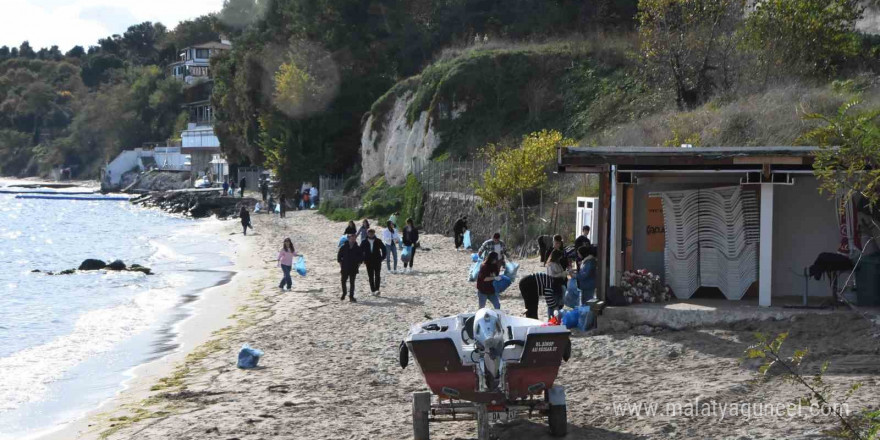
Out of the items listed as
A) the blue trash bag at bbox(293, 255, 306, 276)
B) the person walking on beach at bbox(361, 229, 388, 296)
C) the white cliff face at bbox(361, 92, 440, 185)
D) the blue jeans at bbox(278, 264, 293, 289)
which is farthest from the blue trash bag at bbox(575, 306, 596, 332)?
the white cliff face at bbox(361, 92, 440, 185)

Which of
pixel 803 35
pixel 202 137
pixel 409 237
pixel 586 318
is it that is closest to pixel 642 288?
pixel 586 318

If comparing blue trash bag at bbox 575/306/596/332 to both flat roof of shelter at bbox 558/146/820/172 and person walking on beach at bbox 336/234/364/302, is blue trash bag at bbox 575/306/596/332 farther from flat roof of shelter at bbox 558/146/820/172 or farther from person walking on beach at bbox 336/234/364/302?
person walking on beach at bbox 336/234/364/302

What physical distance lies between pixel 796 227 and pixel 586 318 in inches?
145

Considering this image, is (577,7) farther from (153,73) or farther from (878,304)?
(153,73)

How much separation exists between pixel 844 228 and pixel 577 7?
37204mm

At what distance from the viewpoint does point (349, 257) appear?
20.6 m

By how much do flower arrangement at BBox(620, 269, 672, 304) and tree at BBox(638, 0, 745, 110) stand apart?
2057 cm

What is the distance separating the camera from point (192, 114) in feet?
345

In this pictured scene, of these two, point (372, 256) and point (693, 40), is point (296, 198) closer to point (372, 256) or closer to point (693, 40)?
point (693, 40)

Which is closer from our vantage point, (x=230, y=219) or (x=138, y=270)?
(x=138, y=270)

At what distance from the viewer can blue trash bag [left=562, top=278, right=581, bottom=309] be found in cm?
1567

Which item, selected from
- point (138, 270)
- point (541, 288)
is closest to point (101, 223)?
point (138, 270)

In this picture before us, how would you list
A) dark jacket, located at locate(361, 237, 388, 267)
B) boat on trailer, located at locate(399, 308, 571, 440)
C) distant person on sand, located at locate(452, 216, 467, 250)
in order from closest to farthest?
boat on trailer, located at locate(399, 308, 571, 440) < dark jacket, located at locate(361, 237, 388, 267) < distant person on sand, located at locate(452, 216, 467, 250)

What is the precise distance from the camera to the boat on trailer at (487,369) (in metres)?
8.99
